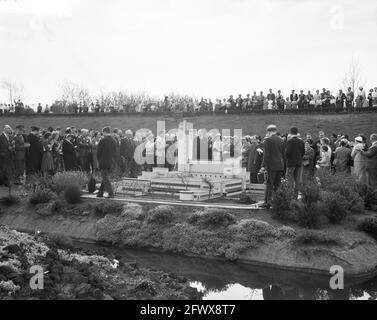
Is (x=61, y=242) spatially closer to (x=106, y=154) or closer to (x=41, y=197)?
(x=106, y=154)

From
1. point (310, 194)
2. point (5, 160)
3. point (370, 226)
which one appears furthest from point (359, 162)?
point (5, 160)

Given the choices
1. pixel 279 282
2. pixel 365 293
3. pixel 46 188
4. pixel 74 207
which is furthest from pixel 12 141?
pixel 365 293

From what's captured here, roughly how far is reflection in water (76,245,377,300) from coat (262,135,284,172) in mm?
3180

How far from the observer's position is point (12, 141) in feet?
69.5

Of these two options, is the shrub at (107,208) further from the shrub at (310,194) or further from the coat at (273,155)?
the shrub at (310,194)

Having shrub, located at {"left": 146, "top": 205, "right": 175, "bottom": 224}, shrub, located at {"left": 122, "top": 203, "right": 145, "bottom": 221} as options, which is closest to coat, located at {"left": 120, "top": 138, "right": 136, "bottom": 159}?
shrub, located at {"left": 122, "top": 203, "right": 145, "bottom": 221}

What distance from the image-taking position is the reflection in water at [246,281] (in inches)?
446

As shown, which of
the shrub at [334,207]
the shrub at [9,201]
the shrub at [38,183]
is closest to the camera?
the shrub at [334,207]

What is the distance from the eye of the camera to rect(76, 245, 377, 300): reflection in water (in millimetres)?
11336

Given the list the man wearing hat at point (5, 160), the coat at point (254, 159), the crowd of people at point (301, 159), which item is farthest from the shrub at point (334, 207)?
the man wearing hat at point (5, 160)

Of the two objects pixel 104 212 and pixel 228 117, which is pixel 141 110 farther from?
pixel 104 212

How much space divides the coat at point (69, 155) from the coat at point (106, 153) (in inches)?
212

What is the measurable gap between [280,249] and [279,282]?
146 cm

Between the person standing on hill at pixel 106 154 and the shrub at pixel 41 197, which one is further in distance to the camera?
the shrub at pixel 41 197
